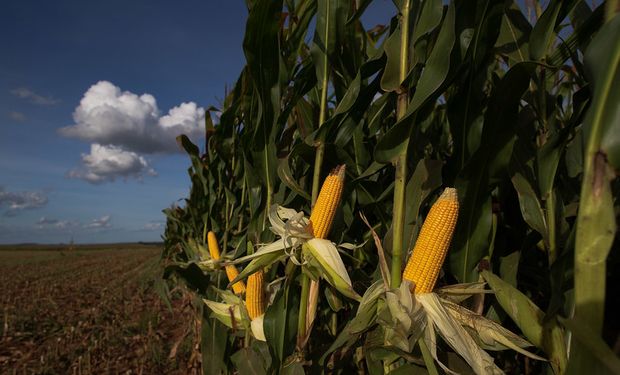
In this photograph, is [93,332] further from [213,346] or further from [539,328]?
[539,328]

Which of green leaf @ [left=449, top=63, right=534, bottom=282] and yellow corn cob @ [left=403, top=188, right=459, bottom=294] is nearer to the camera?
yellow corn cob @ [left=403, top=188, right=459, bottom=294]

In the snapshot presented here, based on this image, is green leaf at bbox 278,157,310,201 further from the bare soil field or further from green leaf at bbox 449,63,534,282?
the bare soil field

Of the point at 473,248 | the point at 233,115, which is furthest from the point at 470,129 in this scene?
the point at 233,115

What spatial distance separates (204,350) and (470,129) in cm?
236

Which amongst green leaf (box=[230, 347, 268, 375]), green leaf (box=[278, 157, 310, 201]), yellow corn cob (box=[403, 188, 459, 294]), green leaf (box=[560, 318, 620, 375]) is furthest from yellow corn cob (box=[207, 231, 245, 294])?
green leaf (box=[560, 318, 620, 375])

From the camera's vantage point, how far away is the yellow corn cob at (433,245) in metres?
1.14

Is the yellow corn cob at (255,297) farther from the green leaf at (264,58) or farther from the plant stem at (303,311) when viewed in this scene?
A: the green leaf at (264,58)

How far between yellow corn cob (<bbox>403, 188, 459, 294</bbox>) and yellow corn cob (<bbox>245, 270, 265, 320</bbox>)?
3.21ft

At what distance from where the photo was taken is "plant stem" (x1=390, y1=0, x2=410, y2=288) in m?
1.22

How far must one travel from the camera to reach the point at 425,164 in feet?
4.78

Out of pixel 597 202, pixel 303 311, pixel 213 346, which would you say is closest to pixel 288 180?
pixel 303 311

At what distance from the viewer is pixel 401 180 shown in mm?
Result: 1312

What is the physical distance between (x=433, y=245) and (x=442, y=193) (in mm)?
259

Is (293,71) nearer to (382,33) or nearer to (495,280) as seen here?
(382,33)
